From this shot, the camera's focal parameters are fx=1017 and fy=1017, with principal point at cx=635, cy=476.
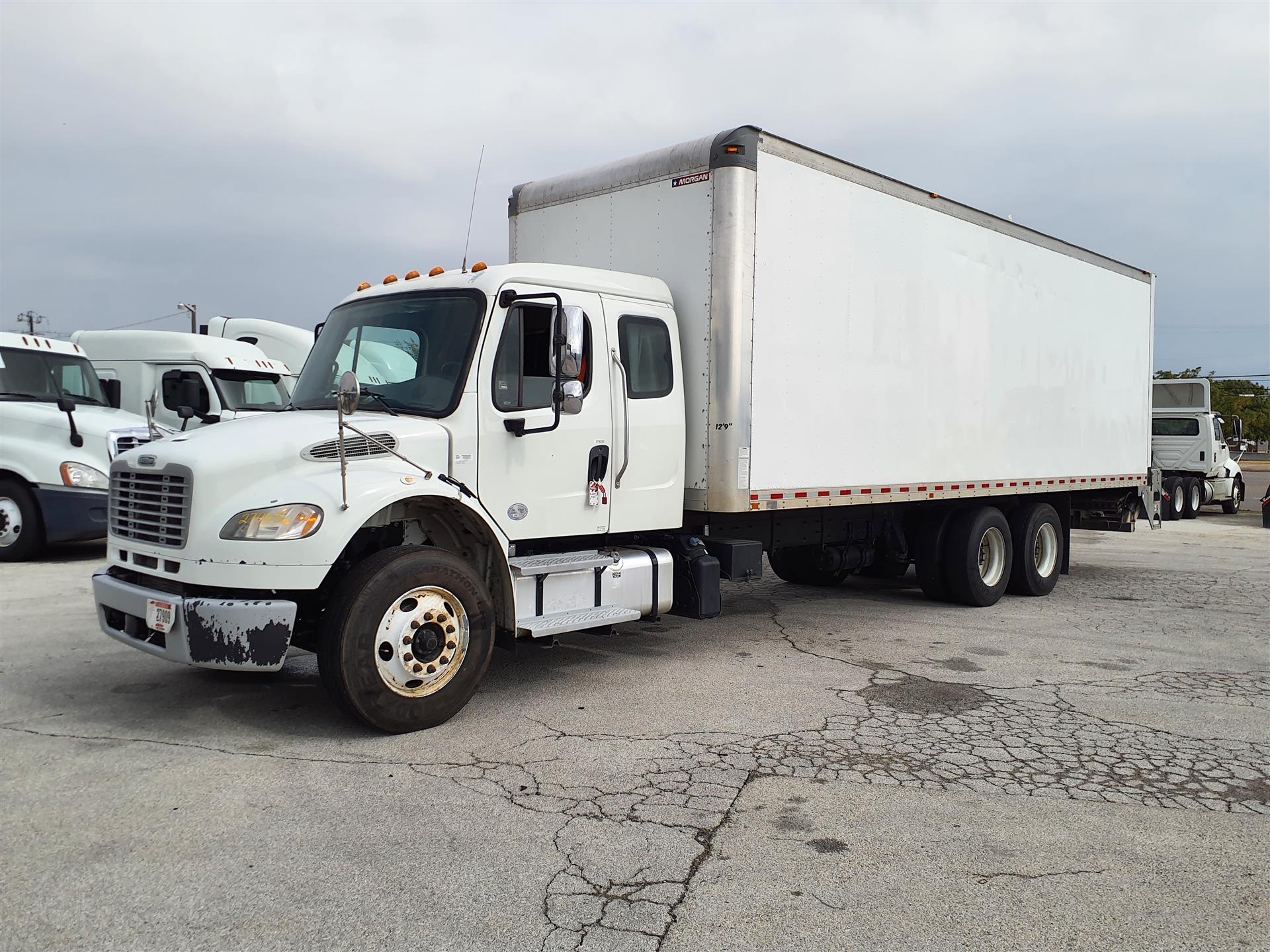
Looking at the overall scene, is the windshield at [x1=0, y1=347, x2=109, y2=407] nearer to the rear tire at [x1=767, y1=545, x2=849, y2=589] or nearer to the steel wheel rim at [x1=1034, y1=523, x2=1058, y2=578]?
the rear tire at [x1=767, y1=545, x2=849, y2=589]

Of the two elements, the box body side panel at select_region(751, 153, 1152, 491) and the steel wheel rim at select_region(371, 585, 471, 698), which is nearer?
the steel wheel rim at select_region(371, 585, 471, 698)

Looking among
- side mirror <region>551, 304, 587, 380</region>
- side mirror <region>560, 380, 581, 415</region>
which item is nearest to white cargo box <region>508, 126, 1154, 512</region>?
side mirror <region>560, 380, 581, 415</region>

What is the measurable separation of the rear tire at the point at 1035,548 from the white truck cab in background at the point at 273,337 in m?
12.2

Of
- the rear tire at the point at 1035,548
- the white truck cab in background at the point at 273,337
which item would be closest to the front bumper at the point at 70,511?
the white truck cab in background at the point at 273,337

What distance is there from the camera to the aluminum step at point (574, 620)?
5984 mm

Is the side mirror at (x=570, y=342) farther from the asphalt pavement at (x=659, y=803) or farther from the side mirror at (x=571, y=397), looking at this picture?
the asphalt pavement at (x=659, y=803)

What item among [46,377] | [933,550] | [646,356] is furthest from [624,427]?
[46,377]

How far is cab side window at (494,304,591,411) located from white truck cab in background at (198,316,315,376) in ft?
41.2

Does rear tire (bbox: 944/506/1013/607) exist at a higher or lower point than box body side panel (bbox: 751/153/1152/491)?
lower

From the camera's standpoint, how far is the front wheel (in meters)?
5.12

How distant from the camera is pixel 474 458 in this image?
5.84 m

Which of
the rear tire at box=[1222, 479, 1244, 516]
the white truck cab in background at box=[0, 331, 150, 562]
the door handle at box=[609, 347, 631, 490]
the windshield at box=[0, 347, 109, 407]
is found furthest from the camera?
the rear tire at box=[1222, 479, 1244, 516]

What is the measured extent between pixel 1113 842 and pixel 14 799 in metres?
4.63

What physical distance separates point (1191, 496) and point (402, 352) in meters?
22.5
